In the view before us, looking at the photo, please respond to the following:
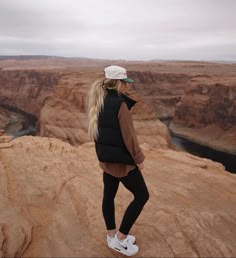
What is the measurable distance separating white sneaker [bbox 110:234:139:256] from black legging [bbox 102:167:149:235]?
0.17 meters

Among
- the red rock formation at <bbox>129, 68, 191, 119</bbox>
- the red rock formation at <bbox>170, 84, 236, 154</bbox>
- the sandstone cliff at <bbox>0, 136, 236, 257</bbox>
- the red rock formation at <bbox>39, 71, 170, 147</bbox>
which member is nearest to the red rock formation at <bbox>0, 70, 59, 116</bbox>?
the red rock formation at <bbox>129, 68, 191, 119</bbox>

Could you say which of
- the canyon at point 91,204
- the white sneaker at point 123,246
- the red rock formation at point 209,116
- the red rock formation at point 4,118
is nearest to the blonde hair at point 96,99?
the canyon at point 91,204

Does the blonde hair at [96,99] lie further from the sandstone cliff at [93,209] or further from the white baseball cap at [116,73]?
the sandstone cliff at [93,209]

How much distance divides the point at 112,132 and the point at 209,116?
41468mm

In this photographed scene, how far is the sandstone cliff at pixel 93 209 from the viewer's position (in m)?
4.54

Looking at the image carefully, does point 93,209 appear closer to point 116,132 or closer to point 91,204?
Result: point 91,204

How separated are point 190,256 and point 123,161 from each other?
173 centimetres

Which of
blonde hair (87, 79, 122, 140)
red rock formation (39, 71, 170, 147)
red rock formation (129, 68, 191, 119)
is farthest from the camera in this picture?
red rock formation (129, 68, 191, 119)

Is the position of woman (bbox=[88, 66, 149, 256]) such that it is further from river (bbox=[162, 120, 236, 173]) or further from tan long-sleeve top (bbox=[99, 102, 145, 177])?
river (bbox=[162, 120, 236, 173])

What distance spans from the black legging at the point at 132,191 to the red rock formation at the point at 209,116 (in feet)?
110

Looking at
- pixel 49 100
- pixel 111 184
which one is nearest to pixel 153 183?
pixel 111 184

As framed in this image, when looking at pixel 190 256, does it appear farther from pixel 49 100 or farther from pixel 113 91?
pixel 49 100

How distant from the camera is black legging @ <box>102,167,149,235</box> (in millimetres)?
3818

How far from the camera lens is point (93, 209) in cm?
575
